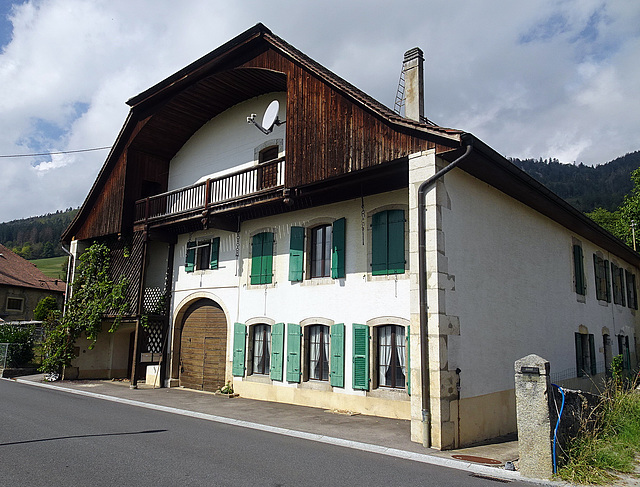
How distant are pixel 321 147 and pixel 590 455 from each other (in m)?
7.34

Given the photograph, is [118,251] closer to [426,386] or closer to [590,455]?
[426,386]

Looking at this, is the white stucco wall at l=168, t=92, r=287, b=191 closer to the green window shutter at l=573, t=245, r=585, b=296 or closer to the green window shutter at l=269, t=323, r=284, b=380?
the green window shutter at l=269, t=323, r=284, b=380

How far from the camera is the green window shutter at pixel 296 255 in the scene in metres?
13.2

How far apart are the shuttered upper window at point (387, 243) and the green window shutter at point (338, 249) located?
840mm

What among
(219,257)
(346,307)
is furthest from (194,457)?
(219,257)

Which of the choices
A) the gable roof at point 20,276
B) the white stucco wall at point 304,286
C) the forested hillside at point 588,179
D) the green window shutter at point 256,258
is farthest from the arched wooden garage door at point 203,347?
the forested hillside at point 588,179

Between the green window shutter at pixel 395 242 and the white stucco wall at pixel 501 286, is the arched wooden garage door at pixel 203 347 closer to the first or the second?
the green window shutter at pixel 395 242

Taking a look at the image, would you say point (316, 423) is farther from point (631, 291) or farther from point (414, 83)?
point (631, 291)

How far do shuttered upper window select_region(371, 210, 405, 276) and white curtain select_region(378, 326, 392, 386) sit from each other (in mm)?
1299

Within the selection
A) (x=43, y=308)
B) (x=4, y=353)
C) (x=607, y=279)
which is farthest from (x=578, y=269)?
(x=43, y=308)

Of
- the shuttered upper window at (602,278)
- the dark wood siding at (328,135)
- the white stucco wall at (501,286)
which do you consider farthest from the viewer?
the shuttered upper window at (602,278)

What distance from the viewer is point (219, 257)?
51.3 ft

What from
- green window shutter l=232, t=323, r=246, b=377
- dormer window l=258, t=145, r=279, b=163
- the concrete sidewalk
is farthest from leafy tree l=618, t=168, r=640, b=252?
the concrete sidewalk

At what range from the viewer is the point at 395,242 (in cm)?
1148
